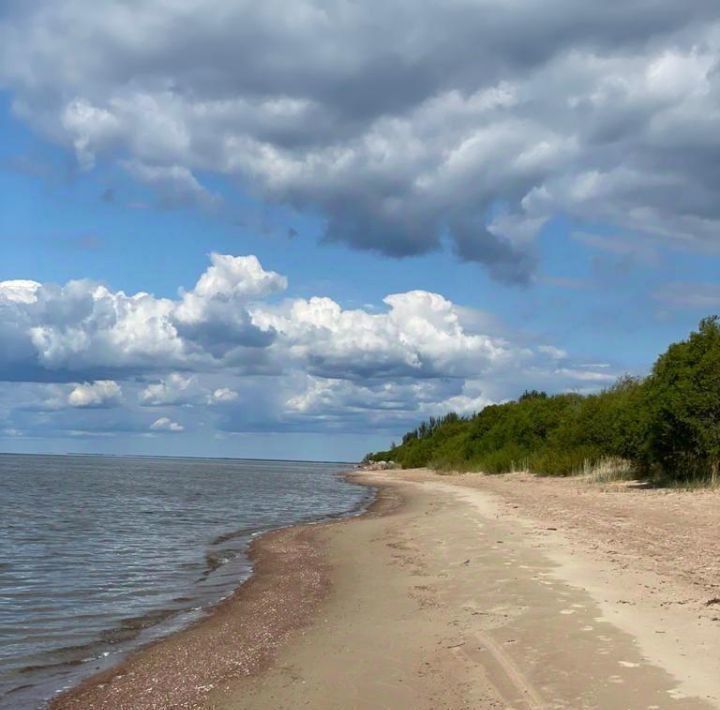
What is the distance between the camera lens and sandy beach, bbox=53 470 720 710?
776cm

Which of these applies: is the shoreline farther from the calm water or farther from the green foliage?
the green foliage

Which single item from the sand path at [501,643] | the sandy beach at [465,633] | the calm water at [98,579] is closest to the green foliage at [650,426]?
the sandy beach at [465,633]

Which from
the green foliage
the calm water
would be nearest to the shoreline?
the calm water

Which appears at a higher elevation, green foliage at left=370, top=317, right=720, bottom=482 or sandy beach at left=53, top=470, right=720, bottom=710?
green foliage at left=370, top=317, right=720, bottom=482

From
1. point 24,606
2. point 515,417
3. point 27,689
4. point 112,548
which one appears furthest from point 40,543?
point 515,417

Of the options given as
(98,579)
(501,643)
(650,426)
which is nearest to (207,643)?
(501,643)

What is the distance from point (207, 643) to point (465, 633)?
154 inches

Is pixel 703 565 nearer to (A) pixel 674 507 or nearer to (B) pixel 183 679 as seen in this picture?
(B) pixel 183 679

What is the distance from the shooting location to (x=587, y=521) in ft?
74.2

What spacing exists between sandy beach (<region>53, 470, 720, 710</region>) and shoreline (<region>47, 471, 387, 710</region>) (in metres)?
0.04

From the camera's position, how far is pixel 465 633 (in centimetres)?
1015

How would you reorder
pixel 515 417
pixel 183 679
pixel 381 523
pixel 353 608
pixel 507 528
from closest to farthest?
pixel 183 679, pixel 353 608, pixel 507 528, pixel 381 523, pixel 515 417

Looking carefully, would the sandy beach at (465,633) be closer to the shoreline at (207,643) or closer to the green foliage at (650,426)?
the shoreline at (207,643)

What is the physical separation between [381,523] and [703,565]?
16.3 m
